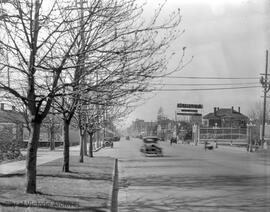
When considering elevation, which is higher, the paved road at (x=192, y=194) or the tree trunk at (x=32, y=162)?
the tree trunk at (x=32, y=162)

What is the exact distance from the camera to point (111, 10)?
1081 cm

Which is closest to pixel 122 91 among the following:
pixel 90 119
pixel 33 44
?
pixel 33 44

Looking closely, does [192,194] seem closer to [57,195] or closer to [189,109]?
[57,195]

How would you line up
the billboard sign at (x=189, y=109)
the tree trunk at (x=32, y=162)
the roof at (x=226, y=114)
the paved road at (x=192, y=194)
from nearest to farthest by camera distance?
the tree trunk at (x=32, y=162) → the paved road at (x=192, y=194) → the billboard sign at (x=189, y=109) → the roof at (x=226, y=114)

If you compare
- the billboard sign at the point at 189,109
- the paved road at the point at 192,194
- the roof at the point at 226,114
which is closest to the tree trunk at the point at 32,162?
the paved road at the point at 192,194

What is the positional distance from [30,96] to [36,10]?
2.34 metres

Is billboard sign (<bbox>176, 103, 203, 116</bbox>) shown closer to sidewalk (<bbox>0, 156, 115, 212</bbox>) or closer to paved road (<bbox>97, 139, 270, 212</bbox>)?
paved road (<bbox>97, 139, 270, 212</bbox>)

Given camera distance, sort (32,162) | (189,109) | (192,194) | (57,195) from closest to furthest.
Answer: (32,162) < (57,195) < (192,194) < (189,109)

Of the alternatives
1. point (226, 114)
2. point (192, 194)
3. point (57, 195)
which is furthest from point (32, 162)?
point (226, 114)

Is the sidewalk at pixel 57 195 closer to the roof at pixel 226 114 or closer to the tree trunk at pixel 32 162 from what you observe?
the tree trunk at pixel 32 162

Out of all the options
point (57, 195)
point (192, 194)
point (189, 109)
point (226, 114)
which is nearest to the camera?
point (57, 195)

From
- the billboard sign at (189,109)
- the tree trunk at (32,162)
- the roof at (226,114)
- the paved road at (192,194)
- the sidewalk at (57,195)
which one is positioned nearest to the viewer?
the sidewalk at (57,195)

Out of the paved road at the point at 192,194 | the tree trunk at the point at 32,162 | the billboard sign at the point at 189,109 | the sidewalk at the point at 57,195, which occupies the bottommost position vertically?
the paved road at the point at 192,194

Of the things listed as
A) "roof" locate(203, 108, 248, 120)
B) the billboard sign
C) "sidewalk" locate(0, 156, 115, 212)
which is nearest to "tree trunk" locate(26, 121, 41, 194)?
"sidewalk" locate(0, 156, 115, 212)
